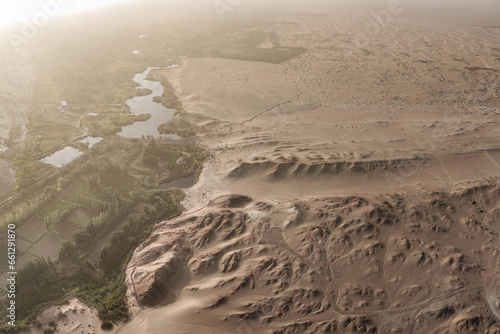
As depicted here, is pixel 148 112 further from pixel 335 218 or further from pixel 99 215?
pixel 335 218

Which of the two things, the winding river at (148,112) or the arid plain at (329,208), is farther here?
the winding river at (148,112)

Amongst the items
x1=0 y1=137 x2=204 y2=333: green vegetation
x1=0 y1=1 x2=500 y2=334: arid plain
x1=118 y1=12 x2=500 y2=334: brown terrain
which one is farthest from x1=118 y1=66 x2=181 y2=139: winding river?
x1=118 y1=12 x2=500 y2=334: brown terrain

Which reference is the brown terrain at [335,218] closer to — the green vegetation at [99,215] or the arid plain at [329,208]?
the arid plain at [329,208]

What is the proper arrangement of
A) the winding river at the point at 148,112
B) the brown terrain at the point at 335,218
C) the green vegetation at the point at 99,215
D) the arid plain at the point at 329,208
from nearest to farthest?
the brown terrain at the point at 335,218, the arid plain at the point at 329,208, the green vegetation at the point at 99,215, the winding river at the point at 148,112

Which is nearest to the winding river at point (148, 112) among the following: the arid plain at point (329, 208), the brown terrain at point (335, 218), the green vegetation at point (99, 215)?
the arid plain at point (329, 208)

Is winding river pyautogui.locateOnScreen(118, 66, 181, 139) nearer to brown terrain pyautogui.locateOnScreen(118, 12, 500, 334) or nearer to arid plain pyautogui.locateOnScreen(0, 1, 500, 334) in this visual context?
arid plain pyautogui.locateOnScreen(0, 1, 500, 334)

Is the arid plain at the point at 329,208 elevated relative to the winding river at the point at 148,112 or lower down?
lower down

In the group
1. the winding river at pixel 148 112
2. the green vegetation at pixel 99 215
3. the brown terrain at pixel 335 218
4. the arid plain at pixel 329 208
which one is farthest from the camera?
the winding river at pixel 148 112

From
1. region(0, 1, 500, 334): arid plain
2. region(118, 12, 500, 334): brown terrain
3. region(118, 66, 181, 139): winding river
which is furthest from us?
region(118, 66, 181, 139): winding river

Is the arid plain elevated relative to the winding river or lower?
lower

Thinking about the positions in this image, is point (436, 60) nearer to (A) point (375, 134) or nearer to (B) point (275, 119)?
(A) point (375, 134)
